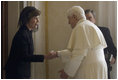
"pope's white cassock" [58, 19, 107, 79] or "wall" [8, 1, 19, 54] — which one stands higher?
"wall" [8, 1, 19, 54]

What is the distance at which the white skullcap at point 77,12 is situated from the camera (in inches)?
38.1

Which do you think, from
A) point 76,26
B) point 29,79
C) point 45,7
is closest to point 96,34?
point 76,26

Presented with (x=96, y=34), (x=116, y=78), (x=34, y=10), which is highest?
(x=34, y=10)

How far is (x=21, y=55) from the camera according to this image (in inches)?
36.9

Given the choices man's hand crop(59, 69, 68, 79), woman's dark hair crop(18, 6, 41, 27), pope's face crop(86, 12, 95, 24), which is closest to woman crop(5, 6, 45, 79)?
woman's dark hair crop(18, 6, 41, 27)

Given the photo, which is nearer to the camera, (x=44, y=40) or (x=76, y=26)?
(x=76, y=26)

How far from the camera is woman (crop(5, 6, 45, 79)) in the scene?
937mm

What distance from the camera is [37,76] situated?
105 centimetres

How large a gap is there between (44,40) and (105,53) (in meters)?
0.38

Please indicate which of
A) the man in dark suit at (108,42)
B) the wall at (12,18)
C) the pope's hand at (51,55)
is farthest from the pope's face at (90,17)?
the wall at (12,18)

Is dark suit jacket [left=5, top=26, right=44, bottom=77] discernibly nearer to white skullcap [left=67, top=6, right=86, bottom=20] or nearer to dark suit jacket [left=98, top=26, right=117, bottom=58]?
white skullcap [left=67, top=6, right=86, bottom=20]

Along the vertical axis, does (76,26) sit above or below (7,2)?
below

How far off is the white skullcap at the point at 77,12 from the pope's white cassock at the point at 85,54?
0.03 meters

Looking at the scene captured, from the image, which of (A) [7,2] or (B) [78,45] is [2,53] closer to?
(A) [7,2]
